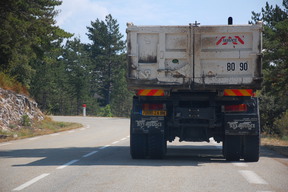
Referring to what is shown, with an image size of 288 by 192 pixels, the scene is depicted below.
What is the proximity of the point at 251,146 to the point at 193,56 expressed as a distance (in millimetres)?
2505

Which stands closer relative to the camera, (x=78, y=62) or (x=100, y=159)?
(x=100, y=159)

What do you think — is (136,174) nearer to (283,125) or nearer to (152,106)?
(152,106)

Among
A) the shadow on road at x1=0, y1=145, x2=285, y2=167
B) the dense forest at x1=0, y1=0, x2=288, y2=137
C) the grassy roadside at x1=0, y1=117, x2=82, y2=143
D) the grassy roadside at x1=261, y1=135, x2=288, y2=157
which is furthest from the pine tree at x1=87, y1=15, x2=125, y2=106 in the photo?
the shadow on road at x1=0, y1=145, x2=285, y2=167

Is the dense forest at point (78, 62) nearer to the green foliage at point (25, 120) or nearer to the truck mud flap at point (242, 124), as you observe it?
the green foliage at point (25, 120)

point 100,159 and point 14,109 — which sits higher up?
point 14,109

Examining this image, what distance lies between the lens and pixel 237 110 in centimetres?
1207

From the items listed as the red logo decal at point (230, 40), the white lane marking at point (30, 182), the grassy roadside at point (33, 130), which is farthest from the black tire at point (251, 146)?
the grassy roadside at point (33, 130)

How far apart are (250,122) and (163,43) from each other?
2.68 metres

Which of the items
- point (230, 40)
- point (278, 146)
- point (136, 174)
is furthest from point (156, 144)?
point (278, 146)

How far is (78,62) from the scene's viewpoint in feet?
289

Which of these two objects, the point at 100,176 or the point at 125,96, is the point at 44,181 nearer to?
the point at 100,176

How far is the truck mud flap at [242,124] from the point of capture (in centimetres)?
1184

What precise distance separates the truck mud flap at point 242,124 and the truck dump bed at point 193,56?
698 millimetres

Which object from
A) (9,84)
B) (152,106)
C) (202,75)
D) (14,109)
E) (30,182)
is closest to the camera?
(30,182)
